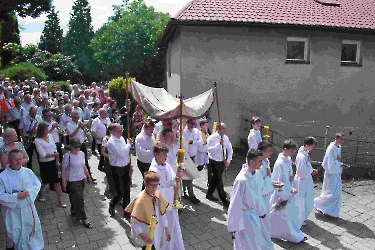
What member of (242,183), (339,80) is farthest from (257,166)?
(339,80)

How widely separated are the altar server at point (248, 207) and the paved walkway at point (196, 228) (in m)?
0.95

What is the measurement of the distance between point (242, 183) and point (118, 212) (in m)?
3.31

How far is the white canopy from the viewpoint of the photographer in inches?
275

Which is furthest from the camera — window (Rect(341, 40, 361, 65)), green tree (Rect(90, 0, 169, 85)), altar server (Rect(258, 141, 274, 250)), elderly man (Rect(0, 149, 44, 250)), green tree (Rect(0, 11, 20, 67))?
green tree (Rect(0, 11, 20, 67))

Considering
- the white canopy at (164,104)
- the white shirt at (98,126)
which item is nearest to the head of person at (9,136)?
the white canopy at (164,104)

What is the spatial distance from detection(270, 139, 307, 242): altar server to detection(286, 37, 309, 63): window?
892 cm

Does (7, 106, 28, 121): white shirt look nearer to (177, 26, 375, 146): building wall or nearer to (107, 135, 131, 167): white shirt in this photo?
(107, 135, 131, 167): white shirt

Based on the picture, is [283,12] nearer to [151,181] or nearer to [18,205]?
[151,181]

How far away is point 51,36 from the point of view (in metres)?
A: 49.5

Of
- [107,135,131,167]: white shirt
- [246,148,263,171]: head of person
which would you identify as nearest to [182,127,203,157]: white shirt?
[107,135,131,167]: white shirt

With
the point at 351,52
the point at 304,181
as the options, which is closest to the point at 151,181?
the point at 304,181

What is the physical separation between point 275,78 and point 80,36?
47.7m

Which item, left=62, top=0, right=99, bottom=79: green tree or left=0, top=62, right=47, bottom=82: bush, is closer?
left=0, top=62, right=47, bottom=82: bush

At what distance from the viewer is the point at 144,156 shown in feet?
22.8
